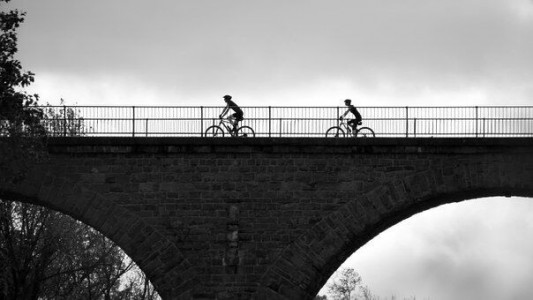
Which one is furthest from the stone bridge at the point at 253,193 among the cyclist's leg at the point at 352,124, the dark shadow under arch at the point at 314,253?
the cyclist's leg at the point at 352,124

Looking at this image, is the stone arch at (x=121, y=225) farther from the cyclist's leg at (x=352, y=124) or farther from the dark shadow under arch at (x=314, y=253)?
the cyclist's leg at (x=352, y=124)

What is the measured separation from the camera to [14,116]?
98.8ft

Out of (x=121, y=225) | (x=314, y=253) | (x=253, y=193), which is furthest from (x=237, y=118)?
(x=314, y=253)

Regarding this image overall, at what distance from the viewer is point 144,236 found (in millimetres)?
32406

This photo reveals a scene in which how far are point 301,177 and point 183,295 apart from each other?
459 cm

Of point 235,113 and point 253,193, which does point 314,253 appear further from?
point 235,113

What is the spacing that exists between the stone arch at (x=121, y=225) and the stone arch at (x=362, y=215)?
239 centimetres

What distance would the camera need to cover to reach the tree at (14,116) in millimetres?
29875

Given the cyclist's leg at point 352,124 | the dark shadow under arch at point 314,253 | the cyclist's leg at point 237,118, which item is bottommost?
the dark shadow under arch at point 314,253

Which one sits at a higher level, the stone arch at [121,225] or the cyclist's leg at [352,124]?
the cyclist's leg at [352,124]

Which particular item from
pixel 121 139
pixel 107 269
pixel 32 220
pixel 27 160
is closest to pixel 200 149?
pixel 121 139

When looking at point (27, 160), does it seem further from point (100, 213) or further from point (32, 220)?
point (32, 220)

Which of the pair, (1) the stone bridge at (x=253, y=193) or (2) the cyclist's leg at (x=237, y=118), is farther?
(2) the cyclist's leg at (x=237, y=118)

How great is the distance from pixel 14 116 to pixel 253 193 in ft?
22.6
